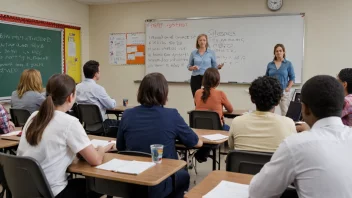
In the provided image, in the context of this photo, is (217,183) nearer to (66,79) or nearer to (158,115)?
(158,115)

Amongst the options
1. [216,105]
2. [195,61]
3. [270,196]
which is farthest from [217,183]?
[195,61]

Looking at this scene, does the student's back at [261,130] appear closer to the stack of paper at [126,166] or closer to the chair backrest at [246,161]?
the chair backrest at [246,161]

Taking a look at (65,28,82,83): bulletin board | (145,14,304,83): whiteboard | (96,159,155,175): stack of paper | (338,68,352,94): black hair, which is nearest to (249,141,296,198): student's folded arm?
(96,159,155,175): stack of paper

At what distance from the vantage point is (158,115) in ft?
7.31

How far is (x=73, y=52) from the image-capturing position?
689cm

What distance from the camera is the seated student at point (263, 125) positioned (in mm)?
2066

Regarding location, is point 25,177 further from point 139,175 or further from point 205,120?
point 205,120

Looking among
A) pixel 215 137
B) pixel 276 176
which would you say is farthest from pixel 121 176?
pixel 215 137

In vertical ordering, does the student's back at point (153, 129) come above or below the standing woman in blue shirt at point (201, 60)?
below

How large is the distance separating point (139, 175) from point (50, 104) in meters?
0.67

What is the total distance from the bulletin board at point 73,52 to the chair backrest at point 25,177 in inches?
200

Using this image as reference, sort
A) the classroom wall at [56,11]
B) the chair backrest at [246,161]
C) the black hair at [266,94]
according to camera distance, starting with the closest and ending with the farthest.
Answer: the chair backrest at [246,161], the black hair at [266,94], the classroom wall at [56,11]

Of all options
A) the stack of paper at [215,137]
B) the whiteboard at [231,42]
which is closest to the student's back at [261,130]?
the stack of paper at [215,137]

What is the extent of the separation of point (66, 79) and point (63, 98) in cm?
12
